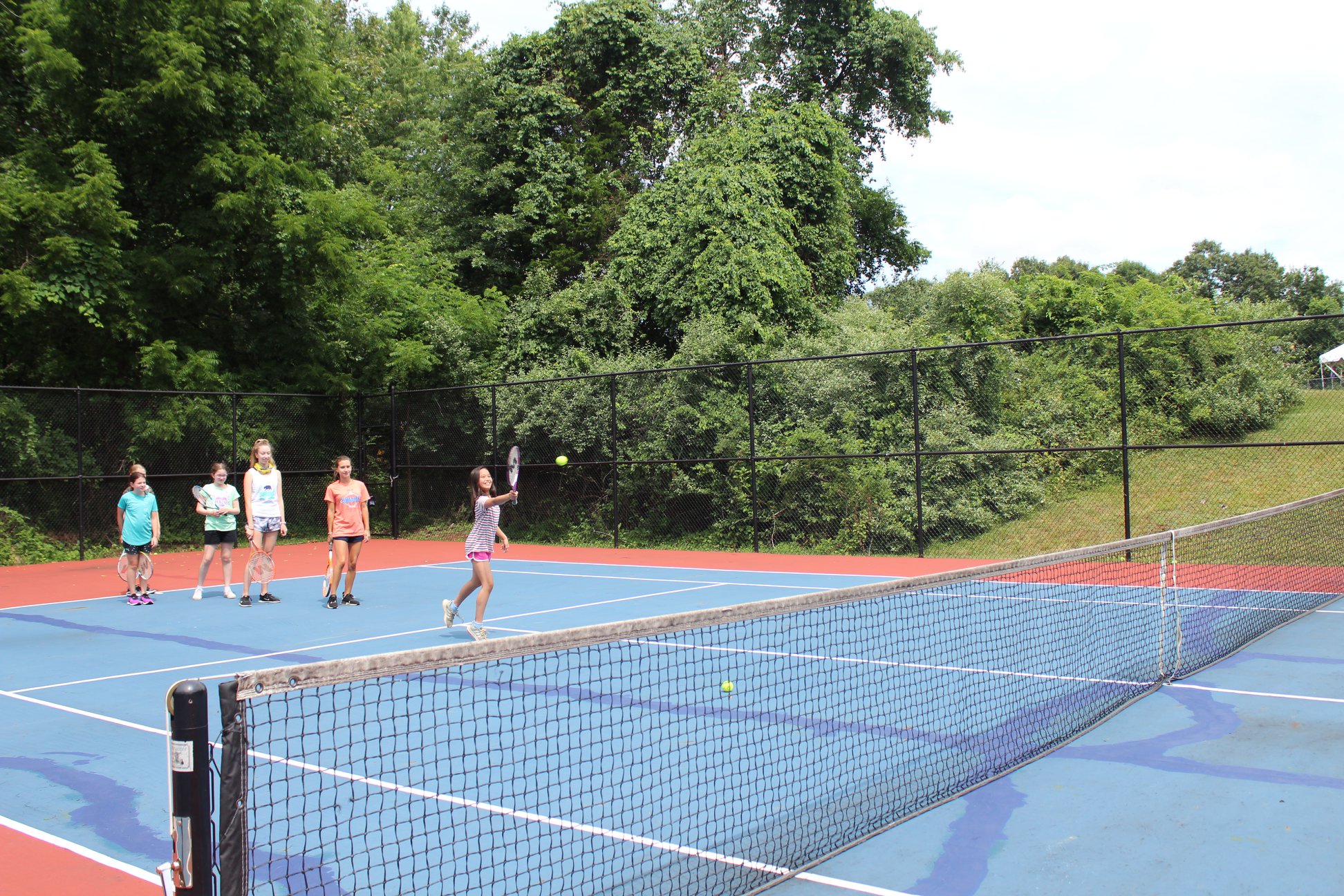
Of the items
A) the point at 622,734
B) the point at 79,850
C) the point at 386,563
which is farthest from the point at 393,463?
the point at 79,850

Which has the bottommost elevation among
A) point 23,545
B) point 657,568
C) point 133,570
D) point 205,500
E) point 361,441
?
point 657,568

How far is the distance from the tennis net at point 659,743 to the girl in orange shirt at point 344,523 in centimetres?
398

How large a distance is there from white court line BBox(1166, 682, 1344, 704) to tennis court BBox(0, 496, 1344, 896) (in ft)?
0.27

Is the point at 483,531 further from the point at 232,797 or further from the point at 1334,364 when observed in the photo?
the point at 1334,364

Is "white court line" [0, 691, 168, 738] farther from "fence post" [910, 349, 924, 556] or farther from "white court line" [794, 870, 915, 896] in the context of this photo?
"fence post" [910, 349, 924, 556]

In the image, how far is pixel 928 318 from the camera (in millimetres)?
22719

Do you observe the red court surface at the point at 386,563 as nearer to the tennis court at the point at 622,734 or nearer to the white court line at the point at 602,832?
the tennis court at the point at 622,734

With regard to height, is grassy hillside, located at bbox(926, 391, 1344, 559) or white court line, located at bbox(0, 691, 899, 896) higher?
grassy hillside, located at bbox(926, 391, 1344, 559)

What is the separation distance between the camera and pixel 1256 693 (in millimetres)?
6480

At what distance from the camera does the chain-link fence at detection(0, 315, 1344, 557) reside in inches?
635

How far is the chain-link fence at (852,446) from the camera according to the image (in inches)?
635

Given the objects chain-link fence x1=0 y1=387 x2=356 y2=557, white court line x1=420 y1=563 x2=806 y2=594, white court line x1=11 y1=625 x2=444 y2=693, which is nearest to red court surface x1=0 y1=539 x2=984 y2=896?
white court line x1=420 y1=563 x2=806 y2=594

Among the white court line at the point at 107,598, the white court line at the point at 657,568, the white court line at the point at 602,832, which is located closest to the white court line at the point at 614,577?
the white court line at the point at 657,568

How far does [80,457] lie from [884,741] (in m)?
16.5
